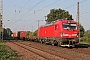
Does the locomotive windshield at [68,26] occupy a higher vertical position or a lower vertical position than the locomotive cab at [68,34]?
higher

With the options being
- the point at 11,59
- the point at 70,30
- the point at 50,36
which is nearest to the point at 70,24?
the point at 70,30

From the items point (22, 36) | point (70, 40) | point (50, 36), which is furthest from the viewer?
point (22, 36)

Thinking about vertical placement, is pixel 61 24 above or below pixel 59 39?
above

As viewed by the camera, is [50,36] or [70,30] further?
[50,36]

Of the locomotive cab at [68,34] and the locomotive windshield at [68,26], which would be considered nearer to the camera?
the locomotive cab at [68,34]

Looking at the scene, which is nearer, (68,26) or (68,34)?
(68,34)

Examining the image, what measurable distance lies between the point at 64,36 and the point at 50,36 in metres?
5.48

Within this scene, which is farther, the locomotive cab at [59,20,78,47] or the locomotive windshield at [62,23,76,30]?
the locomotive windshield at [62,23,76,30]

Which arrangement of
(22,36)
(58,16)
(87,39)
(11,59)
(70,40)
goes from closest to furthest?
1. (11,59)
2. (70,40)
3. (87,39)
4. (22,36)
5. (58,16)

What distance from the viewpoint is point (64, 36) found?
25.1 m

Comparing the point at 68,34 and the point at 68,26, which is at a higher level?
the point at 68,26

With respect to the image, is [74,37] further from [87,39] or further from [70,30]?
[87,39]

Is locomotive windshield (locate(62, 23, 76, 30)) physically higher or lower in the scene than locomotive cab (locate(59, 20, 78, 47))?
higher

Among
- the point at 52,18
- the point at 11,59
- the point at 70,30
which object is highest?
the point at 52,18
